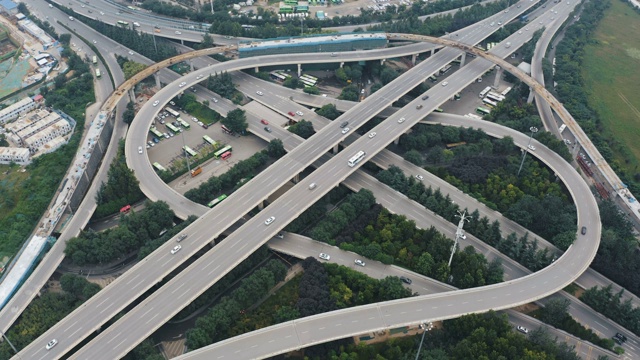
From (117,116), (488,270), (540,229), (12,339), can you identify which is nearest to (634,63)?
(540,229)

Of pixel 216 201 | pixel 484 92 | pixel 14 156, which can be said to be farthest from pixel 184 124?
pixel 484 92

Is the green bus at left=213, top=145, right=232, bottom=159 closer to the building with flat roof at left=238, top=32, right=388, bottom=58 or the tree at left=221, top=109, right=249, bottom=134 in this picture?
the tree at left=221, top=109, right=249, bottom=134

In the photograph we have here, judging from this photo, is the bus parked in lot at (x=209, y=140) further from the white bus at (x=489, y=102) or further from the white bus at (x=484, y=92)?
the white bus at (x=484, y=92)

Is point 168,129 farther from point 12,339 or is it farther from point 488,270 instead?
point 488,270

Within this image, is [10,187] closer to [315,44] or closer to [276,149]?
[276,149]

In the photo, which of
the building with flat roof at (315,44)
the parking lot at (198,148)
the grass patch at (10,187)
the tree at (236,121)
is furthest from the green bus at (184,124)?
the grass patch at (10,187)
